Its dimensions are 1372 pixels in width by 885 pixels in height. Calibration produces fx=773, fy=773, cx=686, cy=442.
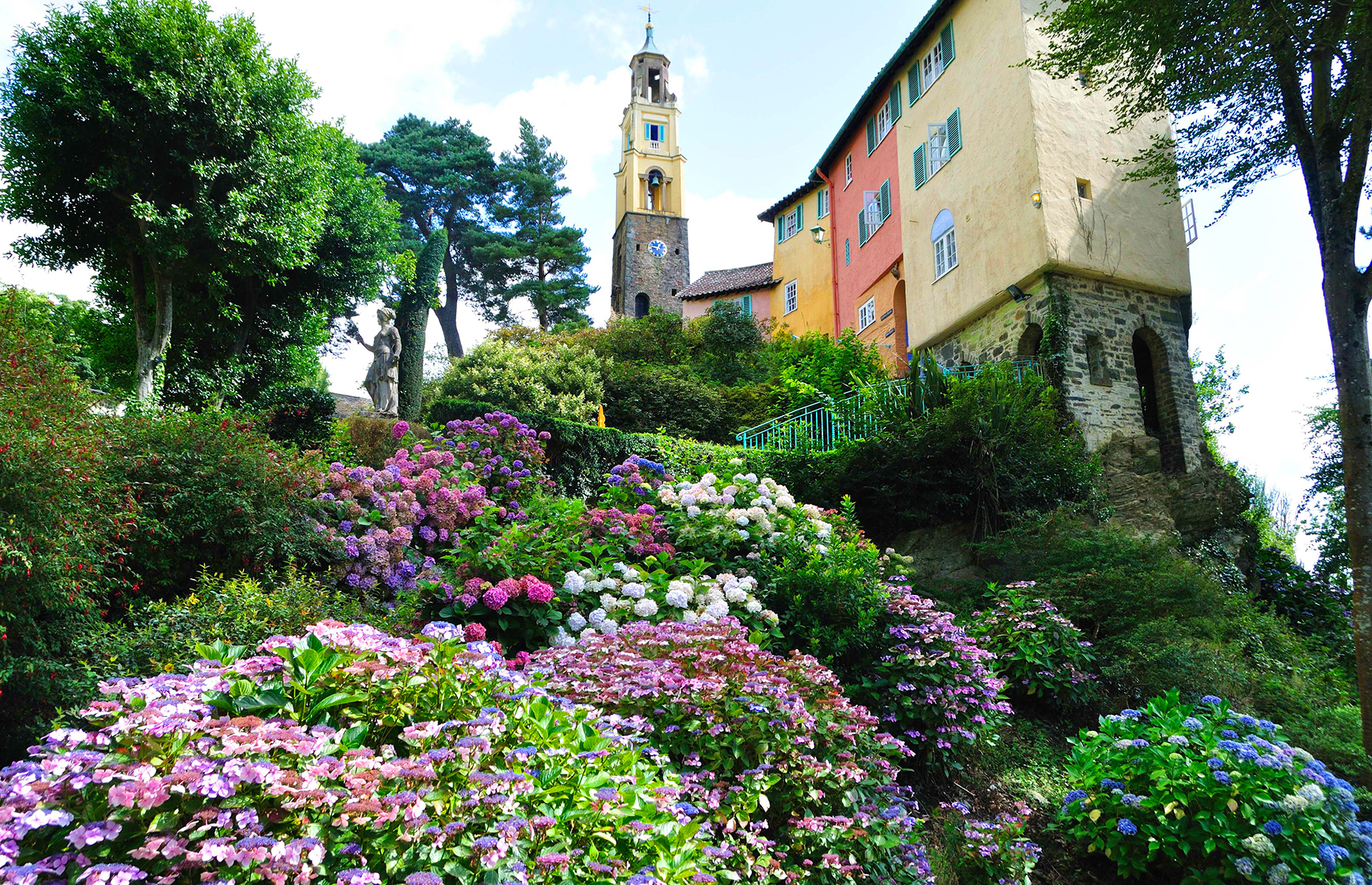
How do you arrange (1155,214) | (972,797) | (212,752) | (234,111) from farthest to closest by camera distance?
(1155,214), (234,111), (972,797), (212,752)

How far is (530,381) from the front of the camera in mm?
16359

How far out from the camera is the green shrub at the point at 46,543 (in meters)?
4.27

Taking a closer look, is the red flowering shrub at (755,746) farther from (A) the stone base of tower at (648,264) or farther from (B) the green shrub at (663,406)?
(A) the stone base of tower at (648,264)

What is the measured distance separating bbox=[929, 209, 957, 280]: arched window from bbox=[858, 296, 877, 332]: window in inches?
178

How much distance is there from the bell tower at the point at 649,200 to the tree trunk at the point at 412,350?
22546 mm

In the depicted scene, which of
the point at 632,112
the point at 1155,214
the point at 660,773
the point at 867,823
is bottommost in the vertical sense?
the point at 867,823

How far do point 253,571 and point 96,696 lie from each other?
196cm

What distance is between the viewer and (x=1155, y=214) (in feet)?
48.8

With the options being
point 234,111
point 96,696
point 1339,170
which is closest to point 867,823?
point 96,696

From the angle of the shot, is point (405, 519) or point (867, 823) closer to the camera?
point (867, 823)

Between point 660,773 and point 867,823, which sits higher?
point 660,773

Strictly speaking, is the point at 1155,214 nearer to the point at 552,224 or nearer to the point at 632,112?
the point at 552,224

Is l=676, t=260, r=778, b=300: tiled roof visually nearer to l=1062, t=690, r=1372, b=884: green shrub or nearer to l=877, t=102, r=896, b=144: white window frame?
l=877, t=102, r=896, b=144: white window frame

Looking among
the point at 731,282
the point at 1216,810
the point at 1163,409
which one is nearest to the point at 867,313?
the point at 1163,409
